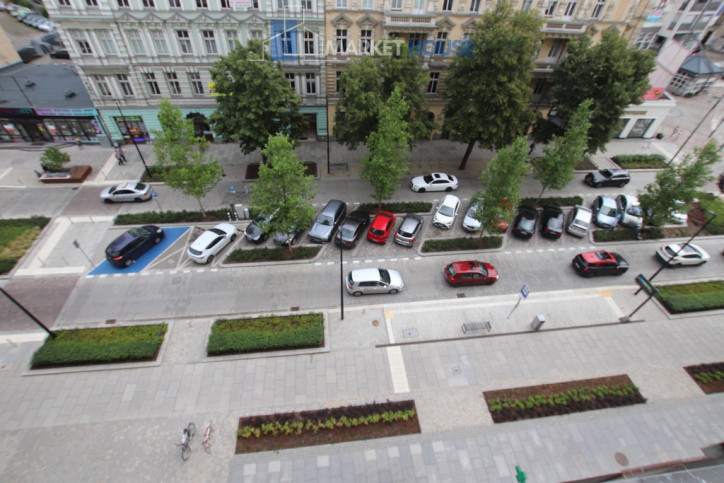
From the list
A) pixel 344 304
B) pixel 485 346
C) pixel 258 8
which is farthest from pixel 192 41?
pixel 485 346

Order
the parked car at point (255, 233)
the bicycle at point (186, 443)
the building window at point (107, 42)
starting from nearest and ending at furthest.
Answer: the bicycle at point (186, 443) → the parked car at point (255, 233) → the building window at point (107, 42)

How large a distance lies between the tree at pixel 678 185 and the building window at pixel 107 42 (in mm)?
45110

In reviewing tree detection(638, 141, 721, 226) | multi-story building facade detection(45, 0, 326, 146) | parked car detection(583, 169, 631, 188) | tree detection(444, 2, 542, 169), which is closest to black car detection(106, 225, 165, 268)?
multi-story building facade detection(45, 0, 326, 146)

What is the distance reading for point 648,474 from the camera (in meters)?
16.1

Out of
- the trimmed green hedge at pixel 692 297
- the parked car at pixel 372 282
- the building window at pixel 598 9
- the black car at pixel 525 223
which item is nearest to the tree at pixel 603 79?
the building window at pixel 598 9

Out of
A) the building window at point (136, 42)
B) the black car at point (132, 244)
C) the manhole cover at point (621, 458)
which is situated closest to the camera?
the manhole cover at point (621, 458)

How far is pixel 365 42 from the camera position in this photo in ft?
106

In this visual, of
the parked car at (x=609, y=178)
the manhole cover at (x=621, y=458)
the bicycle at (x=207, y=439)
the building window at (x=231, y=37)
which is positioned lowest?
the bicycle at (x=207, y=439)

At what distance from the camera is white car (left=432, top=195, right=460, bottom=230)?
28.2 m

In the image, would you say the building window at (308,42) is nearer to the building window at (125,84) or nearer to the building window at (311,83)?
the building window at (311,83)

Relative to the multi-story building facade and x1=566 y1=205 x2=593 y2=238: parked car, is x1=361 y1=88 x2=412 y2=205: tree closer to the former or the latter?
the multi-story building facade

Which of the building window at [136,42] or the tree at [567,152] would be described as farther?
the building window at [136,42]

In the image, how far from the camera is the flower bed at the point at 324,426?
1653 cm

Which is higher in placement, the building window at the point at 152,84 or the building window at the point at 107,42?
the building window at the point at 107,42
